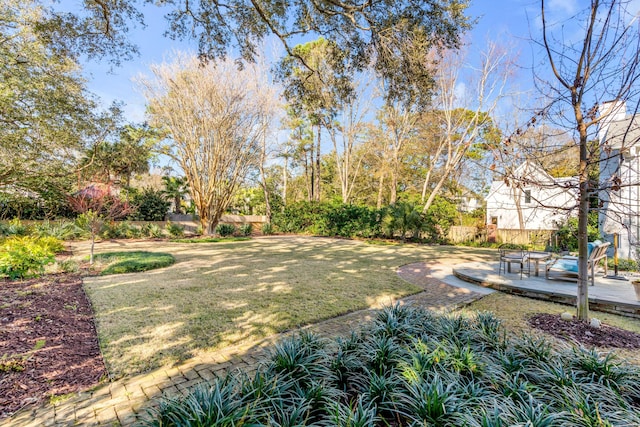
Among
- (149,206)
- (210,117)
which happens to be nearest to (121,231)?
(149,206)

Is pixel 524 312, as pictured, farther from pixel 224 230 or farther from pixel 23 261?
pixel 224 230

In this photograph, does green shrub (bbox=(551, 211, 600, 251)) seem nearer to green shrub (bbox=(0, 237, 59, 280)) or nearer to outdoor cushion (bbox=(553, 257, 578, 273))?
outdoor cushion (bbox=(553, 257, 578, 273))

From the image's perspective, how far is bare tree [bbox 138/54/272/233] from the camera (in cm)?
1234

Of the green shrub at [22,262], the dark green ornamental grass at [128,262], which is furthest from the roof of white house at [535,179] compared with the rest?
the green shrub at [22,262]

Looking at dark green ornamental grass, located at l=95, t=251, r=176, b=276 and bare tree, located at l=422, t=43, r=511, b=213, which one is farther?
bare tree, located at l=422, t=43, r=511, b=213

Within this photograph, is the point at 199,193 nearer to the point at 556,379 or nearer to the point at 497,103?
Result: the point at 556,379

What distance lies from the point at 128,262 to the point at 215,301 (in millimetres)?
3968

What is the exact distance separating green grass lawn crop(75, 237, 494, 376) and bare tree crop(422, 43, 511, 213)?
975 cm

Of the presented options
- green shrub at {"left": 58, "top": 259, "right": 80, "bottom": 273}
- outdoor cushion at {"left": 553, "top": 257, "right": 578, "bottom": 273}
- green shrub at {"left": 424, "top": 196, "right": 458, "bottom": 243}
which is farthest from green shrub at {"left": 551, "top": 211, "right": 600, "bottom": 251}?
green shrub at {"left": 58, "top": 259, "right": 80, "bottom": 273}

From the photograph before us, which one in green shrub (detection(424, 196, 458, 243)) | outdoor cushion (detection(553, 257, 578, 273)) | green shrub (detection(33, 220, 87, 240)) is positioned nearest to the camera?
outdoor cushion (detection(553, 257, 578, 273))

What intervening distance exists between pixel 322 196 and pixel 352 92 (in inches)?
790

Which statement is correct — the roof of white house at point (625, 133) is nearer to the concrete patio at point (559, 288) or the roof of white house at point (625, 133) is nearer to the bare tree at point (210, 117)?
the concrete patio at point (559, 288)

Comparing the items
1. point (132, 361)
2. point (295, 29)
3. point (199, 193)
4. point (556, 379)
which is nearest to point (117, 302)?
point (132, 361)

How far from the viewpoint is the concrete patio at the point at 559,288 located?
448 cm
